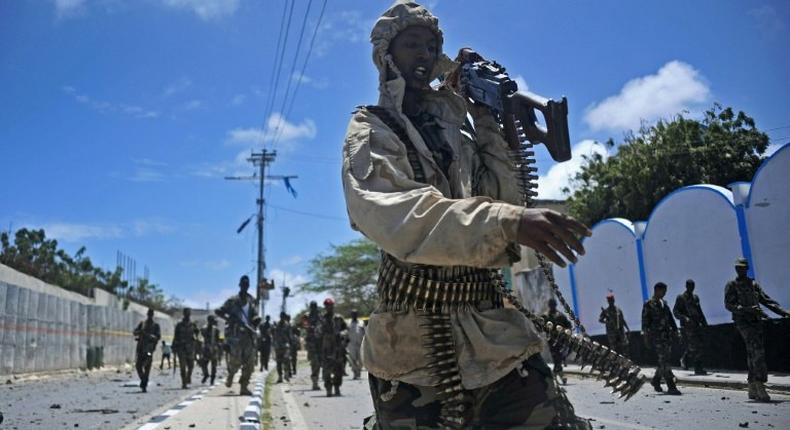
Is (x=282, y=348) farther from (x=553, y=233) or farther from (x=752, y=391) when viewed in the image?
(x=553, y=233)

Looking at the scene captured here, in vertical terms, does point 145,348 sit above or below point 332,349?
above

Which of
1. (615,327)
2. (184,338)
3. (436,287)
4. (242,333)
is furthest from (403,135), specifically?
(184,338)

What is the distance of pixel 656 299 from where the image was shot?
11.8 meters

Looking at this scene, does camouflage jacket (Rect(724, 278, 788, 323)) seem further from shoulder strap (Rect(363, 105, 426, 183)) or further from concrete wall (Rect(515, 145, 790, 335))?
shoulder strap (Rect(363, 105, 426, 183))

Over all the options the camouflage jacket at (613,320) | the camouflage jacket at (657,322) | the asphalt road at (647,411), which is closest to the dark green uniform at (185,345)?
the asphalt road at (647,411)

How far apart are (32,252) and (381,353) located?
30.8 metres

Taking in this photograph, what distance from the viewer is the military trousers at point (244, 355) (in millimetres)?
12406

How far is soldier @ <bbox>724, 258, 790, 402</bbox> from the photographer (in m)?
8.70

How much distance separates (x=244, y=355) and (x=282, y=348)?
764cm

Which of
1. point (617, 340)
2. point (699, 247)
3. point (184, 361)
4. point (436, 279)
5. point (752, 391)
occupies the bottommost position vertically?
point (752, 391)

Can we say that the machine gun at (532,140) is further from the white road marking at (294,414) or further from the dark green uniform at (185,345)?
the dark green uniform at (185,345)

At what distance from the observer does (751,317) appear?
9.24 metres

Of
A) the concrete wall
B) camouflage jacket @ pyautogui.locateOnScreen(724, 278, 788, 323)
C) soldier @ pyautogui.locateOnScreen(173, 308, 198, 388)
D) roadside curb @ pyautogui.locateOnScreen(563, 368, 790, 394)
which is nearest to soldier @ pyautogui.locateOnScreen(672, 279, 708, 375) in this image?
roadside curb @ pyautogui.locateOnScreen(563, 368, 790, 394)

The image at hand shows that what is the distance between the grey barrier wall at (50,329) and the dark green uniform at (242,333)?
7287 mm
